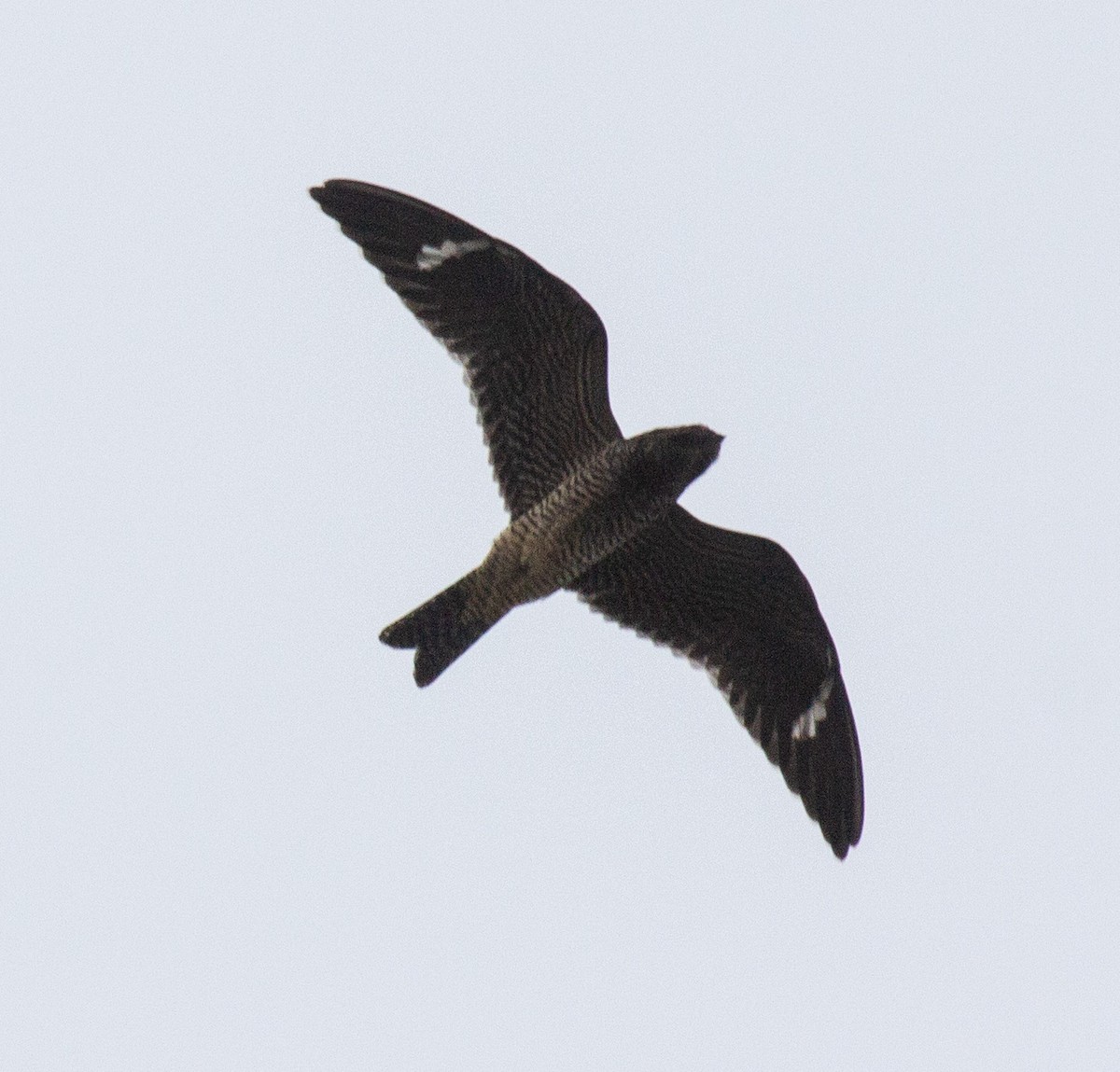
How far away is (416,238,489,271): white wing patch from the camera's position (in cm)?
1145

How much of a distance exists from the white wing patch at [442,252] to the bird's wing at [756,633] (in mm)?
1791

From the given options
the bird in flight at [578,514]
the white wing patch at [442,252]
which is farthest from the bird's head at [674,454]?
the white wing patch at [442,252]

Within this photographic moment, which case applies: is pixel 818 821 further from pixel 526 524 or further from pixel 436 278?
pixel 436 278

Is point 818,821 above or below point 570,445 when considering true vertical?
below

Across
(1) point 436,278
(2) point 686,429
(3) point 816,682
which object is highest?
(1) point 436,278

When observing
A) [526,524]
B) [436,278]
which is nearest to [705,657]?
[526,524]

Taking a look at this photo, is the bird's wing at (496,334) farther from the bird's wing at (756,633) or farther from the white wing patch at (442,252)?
the bird's wing at (756,633)

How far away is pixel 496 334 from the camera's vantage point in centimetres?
1144

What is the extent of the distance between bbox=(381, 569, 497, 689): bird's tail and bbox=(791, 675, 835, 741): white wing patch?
2176mm

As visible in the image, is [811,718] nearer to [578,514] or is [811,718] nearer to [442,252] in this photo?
[578,514]

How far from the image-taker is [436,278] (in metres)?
11.5

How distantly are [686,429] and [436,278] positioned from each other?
5.35 feet

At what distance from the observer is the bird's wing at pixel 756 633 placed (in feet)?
38.2

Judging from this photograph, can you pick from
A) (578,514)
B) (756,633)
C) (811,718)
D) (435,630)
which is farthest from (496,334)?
(811,718)
